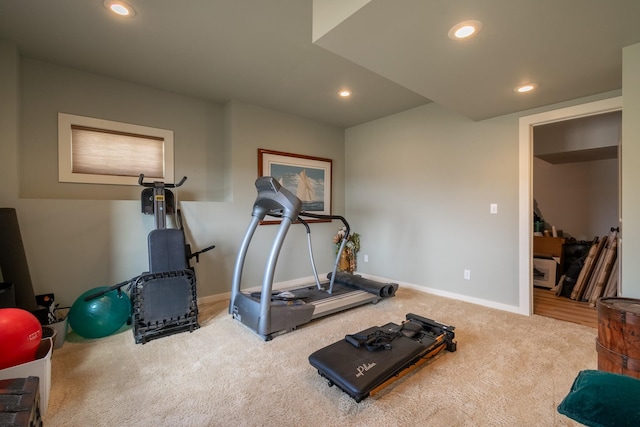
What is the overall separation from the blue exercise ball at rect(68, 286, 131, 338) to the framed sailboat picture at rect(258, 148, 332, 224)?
1.99 metres

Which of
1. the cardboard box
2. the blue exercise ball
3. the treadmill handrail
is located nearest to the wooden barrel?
the treadmill handrail

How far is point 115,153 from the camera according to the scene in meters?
3.28

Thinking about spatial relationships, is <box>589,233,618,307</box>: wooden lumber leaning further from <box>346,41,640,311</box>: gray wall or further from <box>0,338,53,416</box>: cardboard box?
<box>0,338,53,416</box>: cardboard box

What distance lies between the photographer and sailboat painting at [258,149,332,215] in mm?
4184

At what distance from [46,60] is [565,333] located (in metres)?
5.66

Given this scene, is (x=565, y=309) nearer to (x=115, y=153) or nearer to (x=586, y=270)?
(x=586, y=270)

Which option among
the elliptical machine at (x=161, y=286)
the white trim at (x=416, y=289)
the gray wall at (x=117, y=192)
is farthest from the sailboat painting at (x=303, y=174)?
the elliptical machine at (x=161, y=286)

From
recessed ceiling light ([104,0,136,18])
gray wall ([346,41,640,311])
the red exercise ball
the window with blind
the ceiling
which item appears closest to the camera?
the red exercise ball

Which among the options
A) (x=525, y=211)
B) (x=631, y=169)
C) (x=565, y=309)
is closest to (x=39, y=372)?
(x=631, y=169)

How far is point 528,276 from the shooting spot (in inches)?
127

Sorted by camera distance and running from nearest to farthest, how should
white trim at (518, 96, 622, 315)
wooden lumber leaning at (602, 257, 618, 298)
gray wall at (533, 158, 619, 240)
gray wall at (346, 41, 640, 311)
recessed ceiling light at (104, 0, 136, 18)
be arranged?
recessed ceiling light at (104, 0, 136, 18)
white trim at (518, 96, 622, 315)
gray wall at (346, 41, 640, 311)
wooden lumber leaning at (602, 257, 618, 298)
gray wall at (533, 158, 619, 240)

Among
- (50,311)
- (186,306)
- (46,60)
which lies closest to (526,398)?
(186,306)

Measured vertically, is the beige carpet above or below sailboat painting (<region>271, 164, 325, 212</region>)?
below

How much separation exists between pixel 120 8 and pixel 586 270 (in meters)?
5.76
